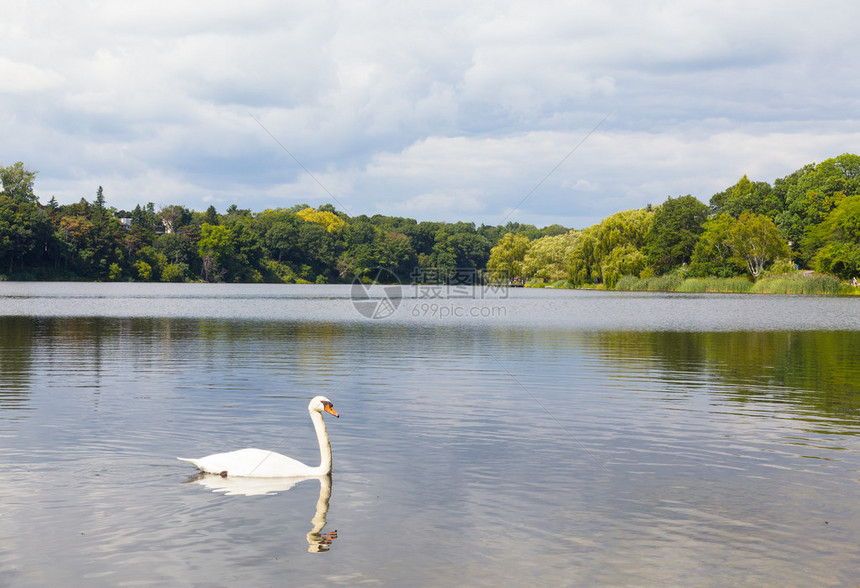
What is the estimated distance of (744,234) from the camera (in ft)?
404

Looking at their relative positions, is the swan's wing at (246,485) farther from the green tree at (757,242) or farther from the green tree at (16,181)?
the green tree at (16,181)

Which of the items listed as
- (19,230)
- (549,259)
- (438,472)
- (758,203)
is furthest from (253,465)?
(549,259)

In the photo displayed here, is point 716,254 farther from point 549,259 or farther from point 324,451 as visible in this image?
point 324,451

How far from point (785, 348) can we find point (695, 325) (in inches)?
611

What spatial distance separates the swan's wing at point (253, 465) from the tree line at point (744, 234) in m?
116

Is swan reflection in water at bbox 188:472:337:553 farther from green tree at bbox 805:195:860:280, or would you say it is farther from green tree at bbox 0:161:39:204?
green tree at bbox 0:161:39:204

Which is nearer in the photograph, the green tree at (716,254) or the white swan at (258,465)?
the white swan at (258,465)

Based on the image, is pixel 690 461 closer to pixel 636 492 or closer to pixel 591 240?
pixel 636 492

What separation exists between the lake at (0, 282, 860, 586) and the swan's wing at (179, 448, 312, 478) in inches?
8.4

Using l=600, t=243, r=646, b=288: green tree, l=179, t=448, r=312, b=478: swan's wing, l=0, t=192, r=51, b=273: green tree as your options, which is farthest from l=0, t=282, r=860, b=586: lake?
l=0, t=192, r=51, b=273: green tree

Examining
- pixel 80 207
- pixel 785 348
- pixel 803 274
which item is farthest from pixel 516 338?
pixel 80 207

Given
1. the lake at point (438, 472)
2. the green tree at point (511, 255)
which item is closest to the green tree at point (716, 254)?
the green tree at point (511, 255)

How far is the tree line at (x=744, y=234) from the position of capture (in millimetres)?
121081

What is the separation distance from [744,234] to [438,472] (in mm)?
121907
